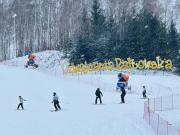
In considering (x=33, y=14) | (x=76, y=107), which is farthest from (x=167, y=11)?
(x=76, y=107)

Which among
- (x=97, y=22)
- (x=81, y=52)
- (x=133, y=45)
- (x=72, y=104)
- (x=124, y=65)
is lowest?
(x=72, y=104)

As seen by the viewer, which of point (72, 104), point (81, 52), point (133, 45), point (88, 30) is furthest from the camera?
point (88, 30)

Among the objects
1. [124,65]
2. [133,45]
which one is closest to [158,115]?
[124,65]

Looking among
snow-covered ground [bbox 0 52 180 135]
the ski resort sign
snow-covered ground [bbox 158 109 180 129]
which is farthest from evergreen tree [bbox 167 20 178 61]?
snow-covered ground [bbox 158 109 180 129]

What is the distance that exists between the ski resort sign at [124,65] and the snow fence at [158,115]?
26638 mm

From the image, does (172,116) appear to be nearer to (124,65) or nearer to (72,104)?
(72,104)

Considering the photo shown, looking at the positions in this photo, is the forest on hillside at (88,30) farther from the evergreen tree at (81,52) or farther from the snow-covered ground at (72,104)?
the snow-covered ground at (72,104)

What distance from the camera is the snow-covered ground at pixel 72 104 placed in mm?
28516

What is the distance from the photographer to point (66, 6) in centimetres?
12862

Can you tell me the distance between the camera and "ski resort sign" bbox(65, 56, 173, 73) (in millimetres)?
70938

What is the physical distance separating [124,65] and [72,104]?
30374 mm

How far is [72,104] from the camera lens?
43.4 m

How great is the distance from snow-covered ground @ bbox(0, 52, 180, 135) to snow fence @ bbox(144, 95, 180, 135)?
460 mm

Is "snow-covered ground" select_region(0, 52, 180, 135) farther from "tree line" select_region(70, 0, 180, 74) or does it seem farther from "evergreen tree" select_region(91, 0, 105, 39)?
"evergreen tree" select_region(91, 0, 105, 39)
